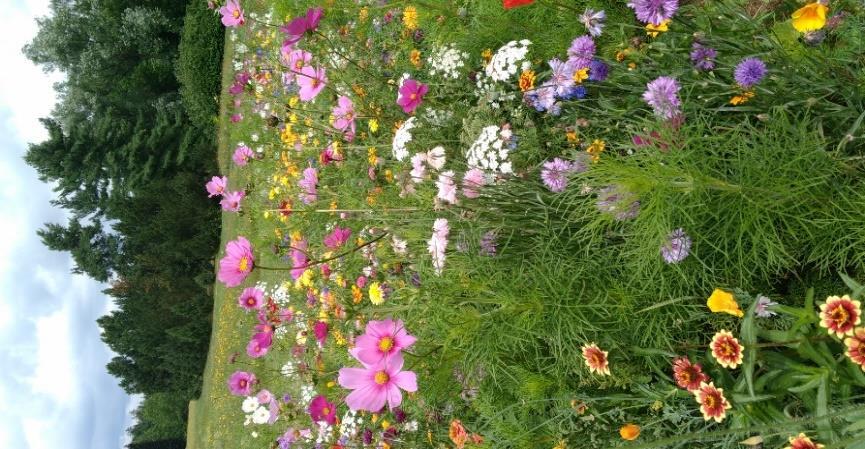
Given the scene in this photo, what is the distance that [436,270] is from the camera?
220 cm

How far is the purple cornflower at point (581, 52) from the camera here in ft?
6.98

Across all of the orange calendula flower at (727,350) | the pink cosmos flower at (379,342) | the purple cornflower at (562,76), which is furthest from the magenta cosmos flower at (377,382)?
the purple cornflower at (562,76)

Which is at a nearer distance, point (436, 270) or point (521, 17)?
point (436, 270)

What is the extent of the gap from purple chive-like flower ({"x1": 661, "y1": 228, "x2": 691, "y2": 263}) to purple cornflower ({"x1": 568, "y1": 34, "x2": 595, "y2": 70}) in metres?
0.77

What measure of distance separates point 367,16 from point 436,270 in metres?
2.53

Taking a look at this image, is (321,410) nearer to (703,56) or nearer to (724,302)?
(724,302)

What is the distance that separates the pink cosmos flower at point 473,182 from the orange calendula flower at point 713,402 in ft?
3.55

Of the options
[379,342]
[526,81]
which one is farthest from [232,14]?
[379,342]

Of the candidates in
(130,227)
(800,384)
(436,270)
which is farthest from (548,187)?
(130,227)

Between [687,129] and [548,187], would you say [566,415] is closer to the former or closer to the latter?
[548,187]

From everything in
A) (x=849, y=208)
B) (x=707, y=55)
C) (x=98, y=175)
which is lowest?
(x=849, y=208)

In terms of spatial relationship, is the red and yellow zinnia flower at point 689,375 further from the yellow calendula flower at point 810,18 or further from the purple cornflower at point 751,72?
the yellow calendula flower at point 810,18

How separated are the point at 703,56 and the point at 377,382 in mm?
1548

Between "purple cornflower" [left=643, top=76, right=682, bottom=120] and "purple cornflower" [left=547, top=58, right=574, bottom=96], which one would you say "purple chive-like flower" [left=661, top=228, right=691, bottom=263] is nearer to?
"purple cornflower" [left=643, top=76, right=682, bottom=120]
